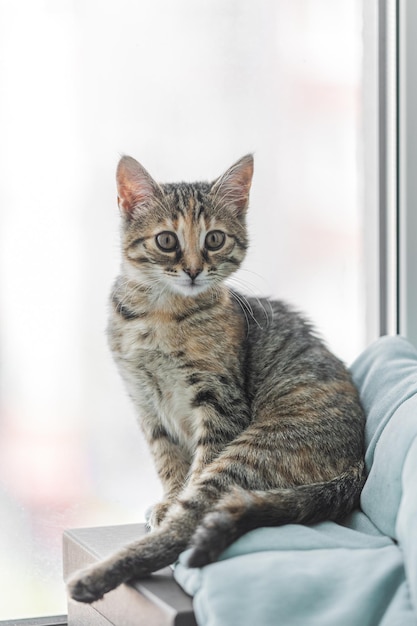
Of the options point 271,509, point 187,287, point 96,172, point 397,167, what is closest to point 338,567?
point 271,509

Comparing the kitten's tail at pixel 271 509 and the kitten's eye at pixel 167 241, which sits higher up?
the kitten's eye at pixel 167 241

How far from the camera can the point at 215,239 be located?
1594 mm

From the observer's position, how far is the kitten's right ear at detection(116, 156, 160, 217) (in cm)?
157

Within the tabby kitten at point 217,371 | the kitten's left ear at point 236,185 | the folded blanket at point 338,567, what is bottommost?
the folded blanket at point 338,567

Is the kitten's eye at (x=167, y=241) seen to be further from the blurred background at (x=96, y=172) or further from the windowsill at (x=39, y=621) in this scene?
the windowsill at (x=39, y=621)

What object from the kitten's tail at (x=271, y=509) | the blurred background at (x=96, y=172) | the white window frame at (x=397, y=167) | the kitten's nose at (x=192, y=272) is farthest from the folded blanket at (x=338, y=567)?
the white window frame at (x=397, y=167)

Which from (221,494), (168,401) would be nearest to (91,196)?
(168,401)

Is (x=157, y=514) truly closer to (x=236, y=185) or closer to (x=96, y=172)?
(x=236, y=185)

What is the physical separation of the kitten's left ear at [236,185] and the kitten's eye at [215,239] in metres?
0.08

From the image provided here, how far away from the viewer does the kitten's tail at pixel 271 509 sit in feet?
3.79

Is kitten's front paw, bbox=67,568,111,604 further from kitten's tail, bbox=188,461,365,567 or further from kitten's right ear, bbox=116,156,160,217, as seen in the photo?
kitten's right ear, bbox=116,156,160,217

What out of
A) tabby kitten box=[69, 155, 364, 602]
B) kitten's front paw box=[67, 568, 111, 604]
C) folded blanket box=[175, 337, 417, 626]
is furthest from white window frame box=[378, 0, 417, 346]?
kitten's front paw box=[67, 568, 111, 604]

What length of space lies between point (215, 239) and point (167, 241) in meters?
0.10

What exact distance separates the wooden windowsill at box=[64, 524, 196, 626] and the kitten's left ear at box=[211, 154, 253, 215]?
67 cm
